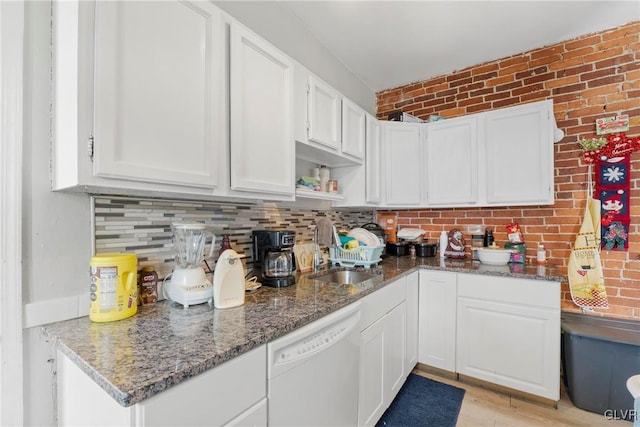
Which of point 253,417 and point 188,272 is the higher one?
point 188,272

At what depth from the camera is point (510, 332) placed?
6.32 feet

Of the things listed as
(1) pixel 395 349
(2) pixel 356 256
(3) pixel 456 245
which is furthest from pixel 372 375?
(3) pixel 456 245

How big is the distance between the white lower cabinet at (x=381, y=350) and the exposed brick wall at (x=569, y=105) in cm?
127

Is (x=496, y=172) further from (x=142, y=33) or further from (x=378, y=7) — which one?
(x=142, y=33)

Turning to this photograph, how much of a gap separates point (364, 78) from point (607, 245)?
2.45 m

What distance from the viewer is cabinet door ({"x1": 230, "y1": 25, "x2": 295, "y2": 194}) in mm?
1235

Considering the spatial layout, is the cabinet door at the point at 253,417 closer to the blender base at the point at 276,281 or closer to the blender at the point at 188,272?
the blender at the point at 188,272

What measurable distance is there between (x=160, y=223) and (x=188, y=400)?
2.67 feet

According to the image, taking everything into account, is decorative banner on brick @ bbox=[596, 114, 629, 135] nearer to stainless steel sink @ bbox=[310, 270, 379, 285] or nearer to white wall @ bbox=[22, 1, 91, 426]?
stainless steel sink @ bbox=[310, 270, 379, 285]

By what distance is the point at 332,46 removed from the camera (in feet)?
7.73

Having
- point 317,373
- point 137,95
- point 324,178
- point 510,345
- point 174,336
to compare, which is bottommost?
point 510,345

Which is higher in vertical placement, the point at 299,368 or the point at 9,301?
the point at 9,301

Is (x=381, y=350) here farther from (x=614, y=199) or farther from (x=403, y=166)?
(x=614, y=199)

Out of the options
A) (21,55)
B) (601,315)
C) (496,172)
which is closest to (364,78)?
(496,172)
